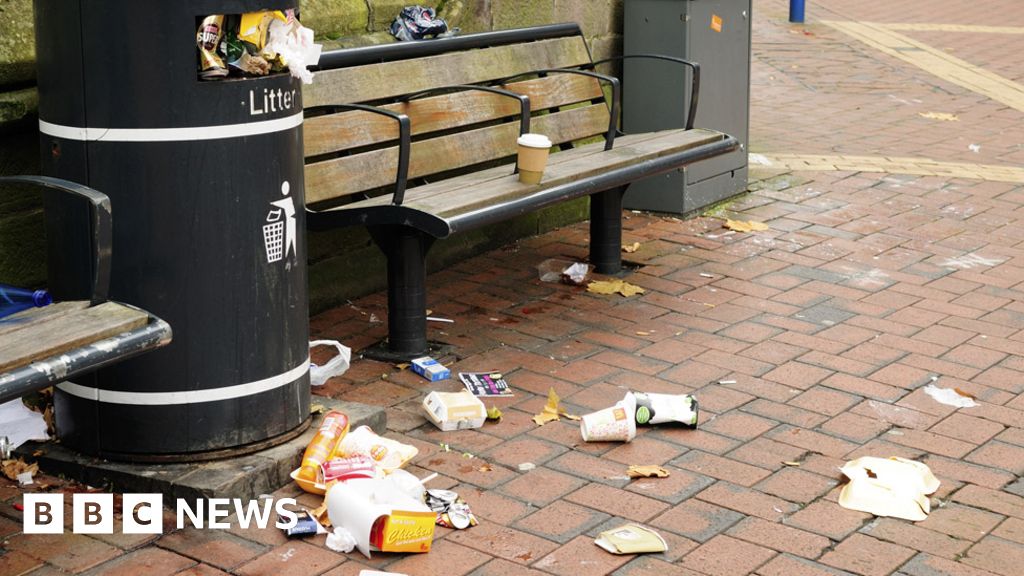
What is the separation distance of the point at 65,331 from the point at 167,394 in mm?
503

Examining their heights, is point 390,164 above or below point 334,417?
above

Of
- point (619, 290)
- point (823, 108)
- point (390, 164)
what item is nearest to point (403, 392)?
point (390, 164)

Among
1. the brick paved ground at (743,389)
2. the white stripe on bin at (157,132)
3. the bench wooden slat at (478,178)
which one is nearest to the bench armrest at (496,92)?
the bench wooden slat at (478,178)

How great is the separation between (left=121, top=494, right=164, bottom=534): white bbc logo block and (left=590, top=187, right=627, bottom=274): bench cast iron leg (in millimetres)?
2792

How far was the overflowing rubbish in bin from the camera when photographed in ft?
12.0

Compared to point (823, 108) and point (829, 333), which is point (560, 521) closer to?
point (829, 333)

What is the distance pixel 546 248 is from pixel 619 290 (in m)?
0.75

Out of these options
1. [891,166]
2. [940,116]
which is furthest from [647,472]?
[940,116]

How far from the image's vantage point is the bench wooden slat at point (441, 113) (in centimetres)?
479

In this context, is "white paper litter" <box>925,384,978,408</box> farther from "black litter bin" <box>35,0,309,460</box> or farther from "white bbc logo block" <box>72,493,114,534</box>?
"white bbc logo block" <box>72,493,114,534</box>

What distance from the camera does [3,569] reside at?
341 centimetres

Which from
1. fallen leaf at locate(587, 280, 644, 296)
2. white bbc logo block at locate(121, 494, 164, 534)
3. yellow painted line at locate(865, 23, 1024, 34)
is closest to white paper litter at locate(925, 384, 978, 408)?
fallen leaf at locate(587, 280, 644, 296)

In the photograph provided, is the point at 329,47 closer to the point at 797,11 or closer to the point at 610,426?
the point at 610,426

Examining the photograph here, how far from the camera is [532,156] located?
5.00 meters
